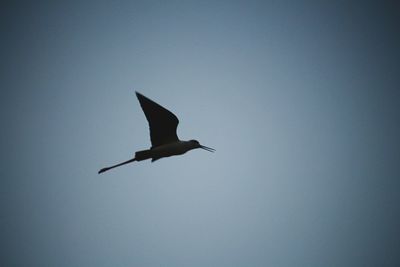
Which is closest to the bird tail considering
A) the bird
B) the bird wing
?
the bird

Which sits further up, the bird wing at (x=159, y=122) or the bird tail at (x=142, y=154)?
the bird wing at (x=159, y=122)

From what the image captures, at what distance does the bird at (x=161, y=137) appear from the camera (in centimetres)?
855

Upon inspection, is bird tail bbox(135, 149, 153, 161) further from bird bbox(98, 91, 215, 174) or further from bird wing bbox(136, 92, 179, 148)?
bird wing bbox(136, 92, 179, 148)

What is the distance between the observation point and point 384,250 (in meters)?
115

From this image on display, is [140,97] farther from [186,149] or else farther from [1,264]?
[1,264]

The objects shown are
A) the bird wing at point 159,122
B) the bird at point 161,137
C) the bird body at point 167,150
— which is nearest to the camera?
the bird wing at point 159,122

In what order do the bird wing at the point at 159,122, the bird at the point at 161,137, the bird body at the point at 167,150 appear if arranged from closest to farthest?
1. the bird wing at the point at 159,122
2. the bird at the point at 161,137
3. the bird body at the point at 167,150

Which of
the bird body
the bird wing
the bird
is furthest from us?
the bird body

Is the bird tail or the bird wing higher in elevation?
the bird wing

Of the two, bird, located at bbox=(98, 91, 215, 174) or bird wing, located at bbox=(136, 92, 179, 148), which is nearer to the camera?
bird wing, located at bbox=(136, 92, 179, 148)

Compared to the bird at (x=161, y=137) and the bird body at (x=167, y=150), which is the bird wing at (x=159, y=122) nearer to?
the bird at (x=161, y=137)

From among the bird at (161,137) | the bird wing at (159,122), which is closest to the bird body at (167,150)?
the bird at (161,137)

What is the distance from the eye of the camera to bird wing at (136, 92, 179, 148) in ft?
27.4

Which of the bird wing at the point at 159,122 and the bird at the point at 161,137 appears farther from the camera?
the bird at the point at 161,137
